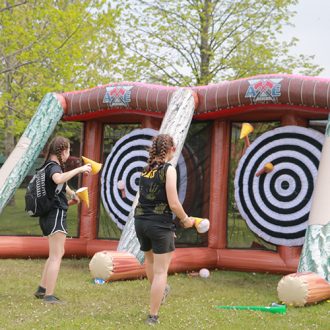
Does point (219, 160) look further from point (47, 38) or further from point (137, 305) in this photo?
point (47, 38)

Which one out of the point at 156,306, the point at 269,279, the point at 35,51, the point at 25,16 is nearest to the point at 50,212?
the point at 156,306

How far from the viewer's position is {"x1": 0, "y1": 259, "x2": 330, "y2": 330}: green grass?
5.04 meters

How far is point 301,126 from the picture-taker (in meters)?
8.20

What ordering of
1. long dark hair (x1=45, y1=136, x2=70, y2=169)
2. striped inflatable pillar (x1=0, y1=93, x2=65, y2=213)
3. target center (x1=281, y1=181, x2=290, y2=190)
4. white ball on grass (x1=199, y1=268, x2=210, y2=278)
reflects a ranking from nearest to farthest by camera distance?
long dark hair (x1=45, y1=136, x2=70, y2=169) → white ball on grass (x1=199, y1=268, x2=210, y2=278) → target center (x1=281, y1=181, x2=290, y2=190) → striped inflatable pillar (x1=0, y1=93, x2=65, y2=213)

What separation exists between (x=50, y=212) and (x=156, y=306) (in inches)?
54.8

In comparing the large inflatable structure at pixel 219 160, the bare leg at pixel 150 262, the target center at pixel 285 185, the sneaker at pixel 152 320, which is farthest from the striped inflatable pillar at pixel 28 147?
the sneaker at pixel 152 320

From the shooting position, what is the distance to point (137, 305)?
5832mm

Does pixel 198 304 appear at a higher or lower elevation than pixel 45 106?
lower

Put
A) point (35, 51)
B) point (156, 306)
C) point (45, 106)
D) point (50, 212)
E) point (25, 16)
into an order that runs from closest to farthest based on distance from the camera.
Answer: point (156, 306), point (50, 212), point (45, 106), point (35, 51), point (25, 16)

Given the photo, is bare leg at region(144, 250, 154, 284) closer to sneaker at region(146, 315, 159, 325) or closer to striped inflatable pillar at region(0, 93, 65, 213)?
sneaker at region(146, 315, 159, 325)

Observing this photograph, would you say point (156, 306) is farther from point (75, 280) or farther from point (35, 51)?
point (35, 51)

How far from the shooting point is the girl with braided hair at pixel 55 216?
5.62 meters

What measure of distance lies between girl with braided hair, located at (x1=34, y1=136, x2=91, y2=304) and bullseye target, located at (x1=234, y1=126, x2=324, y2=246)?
11.1 ft

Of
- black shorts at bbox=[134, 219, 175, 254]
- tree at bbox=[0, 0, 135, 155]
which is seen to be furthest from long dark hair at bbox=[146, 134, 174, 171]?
tree at bbox=[0, 0, 135, 155]
